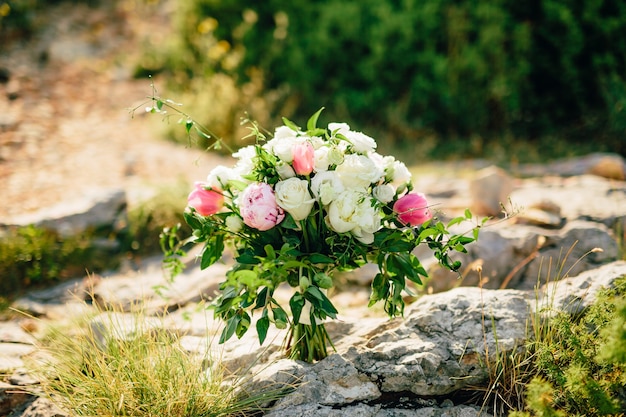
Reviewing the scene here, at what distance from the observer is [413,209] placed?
2.12 meters

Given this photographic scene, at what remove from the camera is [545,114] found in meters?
6.52

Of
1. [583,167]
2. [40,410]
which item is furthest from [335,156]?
[583,167]

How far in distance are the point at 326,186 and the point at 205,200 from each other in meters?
0.51

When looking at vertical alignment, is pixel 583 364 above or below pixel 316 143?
below

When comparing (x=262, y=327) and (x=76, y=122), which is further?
(x=76, y=122)

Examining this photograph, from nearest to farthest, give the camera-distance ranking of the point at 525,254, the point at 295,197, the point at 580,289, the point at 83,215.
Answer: the point at 295,197, the point at 580,289, the point at 525,254, the point at 83,215

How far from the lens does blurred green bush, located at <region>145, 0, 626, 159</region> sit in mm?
6090

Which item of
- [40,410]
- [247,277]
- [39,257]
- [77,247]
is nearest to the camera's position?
[247,277]

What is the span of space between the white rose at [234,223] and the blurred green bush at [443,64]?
4.53 meters

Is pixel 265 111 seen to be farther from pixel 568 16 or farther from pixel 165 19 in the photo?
pixel 165 19

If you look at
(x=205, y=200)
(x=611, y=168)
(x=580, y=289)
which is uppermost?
(x=611, y=168)

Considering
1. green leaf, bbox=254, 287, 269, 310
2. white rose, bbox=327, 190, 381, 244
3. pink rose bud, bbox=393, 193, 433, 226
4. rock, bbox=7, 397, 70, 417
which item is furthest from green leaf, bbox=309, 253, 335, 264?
rock, bbox=7, 397, 70, 417

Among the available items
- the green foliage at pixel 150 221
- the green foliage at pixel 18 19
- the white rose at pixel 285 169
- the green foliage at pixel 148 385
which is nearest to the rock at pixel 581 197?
the white rose at pixel 285 169

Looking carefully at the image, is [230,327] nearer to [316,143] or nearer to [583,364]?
[316,143]
